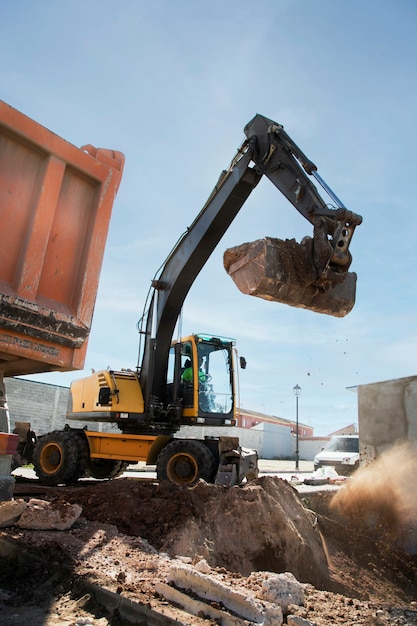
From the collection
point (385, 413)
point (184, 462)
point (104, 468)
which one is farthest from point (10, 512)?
point (385, 413)

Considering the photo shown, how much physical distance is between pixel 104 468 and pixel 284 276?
6590 mm

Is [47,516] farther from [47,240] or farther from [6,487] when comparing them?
[47,240]

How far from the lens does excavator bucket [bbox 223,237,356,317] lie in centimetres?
598

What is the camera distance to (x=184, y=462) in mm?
8242

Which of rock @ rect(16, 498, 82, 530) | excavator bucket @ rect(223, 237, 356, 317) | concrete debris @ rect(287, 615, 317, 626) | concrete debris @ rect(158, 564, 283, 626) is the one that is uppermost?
excavator bucket @ rect(223, 237, 356, 317)

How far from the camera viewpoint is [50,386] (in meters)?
22.4

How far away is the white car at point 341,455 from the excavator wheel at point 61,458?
8.86 metres

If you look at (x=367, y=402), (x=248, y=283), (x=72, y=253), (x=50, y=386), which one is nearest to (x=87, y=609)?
(x=72, y=253)

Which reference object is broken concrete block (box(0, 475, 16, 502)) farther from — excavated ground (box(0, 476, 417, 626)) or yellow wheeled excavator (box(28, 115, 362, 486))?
yellow wheeled excavator (box(28, 115, 362, 486))

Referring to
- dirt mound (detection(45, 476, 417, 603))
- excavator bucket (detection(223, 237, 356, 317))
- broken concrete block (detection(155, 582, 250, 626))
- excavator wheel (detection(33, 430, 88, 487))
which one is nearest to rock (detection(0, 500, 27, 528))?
dirt mound (detection(45, 476, 417, 603))

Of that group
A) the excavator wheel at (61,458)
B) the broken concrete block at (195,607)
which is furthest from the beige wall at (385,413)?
the broken concrete block at (195,607)

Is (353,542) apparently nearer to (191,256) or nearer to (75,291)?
(191,256)

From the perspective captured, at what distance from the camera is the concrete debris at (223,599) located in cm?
287

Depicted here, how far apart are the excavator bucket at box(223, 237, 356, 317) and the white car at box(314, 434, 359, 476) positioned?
9837mm
